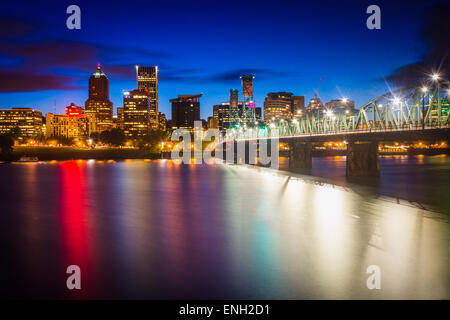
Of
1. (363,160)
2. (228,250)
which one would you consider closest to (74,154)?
(363,160)

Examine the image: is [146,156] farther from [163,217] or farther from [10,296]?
[10,296]

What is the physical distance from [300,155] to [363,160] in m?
32.2

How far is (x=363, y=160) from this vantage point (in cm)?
6800

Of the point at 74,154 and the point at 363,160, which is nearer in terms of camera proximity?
the point at 363,160

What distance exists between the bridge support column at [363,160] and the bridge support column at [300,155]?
92.3 feet

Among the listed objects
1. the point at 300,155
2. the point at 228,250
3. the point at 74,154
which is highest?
the point at 300,155

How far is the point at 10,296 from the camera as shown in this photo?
11539 millimetres

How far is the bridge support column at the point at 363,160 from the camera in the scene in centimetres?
6728

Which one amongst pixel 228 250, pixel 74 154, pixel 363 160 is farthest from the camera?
pixel 74 154

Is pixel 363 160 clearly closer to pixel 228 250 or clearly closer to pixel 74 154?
pixel 228 250

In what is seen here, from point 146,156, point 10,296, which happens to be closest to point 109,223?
point 10,296

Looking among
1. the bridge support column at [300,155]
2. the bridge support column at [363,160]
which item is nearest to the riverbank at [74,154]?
the bridge support column at [300,155]

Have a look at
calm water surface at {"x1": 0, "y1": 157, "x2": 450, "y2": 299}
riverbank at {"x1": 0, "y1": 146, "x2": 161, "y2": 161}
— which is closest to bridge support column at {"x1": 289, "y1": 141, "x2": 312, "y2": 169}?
calm water surface at {"x1": 0, "y1": 157, "x2": 450, "y2": 299}

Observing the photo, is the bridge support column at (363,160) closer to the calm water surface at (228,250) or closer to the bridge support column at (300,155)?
the bridge support column at (300,155)
